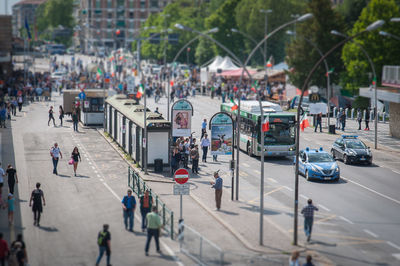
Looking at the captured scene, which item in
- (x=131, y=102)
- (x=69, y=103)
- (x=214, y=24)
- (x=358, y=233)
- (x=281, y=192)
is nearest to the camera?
(x=358, y=233)

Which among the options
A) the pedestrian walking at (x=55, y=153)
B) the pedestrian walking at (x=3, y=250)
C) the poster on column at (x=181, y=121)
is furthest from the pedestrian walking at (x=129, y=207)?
the poster on column at (x=181, y=121)

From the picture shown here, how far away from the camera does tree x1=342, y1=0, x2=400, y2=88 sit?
205 feet

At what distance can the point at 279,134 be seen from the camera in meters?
38.7

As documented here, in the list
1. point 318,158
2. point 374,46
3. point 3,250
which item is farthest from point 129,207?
point 374,46

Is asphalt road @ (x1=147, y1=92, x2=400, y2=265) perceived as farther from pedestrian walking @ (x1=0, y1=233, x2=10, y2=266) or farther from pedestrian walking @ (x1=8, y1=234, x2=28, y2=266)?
pedestrian walking @ (x1=0, y1=233, x2=10, y2=266)

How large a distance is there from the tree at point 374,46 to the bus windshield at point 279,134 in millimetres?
26560

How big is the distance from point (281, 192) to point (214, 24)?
287 ft

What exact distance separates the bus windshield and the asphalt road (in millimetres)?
1174

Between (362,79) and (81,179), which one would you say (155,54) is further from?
(81,179)

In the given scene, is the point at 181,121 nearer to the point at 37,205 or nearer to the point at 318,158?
the point at 318,158

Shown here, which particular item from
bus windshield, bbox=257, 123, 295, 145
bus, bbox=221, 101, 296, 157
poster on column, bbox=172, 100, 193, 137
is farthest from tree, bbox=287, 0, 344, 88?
poster on column, bbox=172, 100, 193, 137

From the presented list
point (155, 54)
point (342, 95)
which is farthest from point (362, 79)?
point (155, 54)

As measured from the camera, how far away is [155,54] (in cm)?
13050

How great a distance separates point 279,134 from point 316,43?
109 feet
